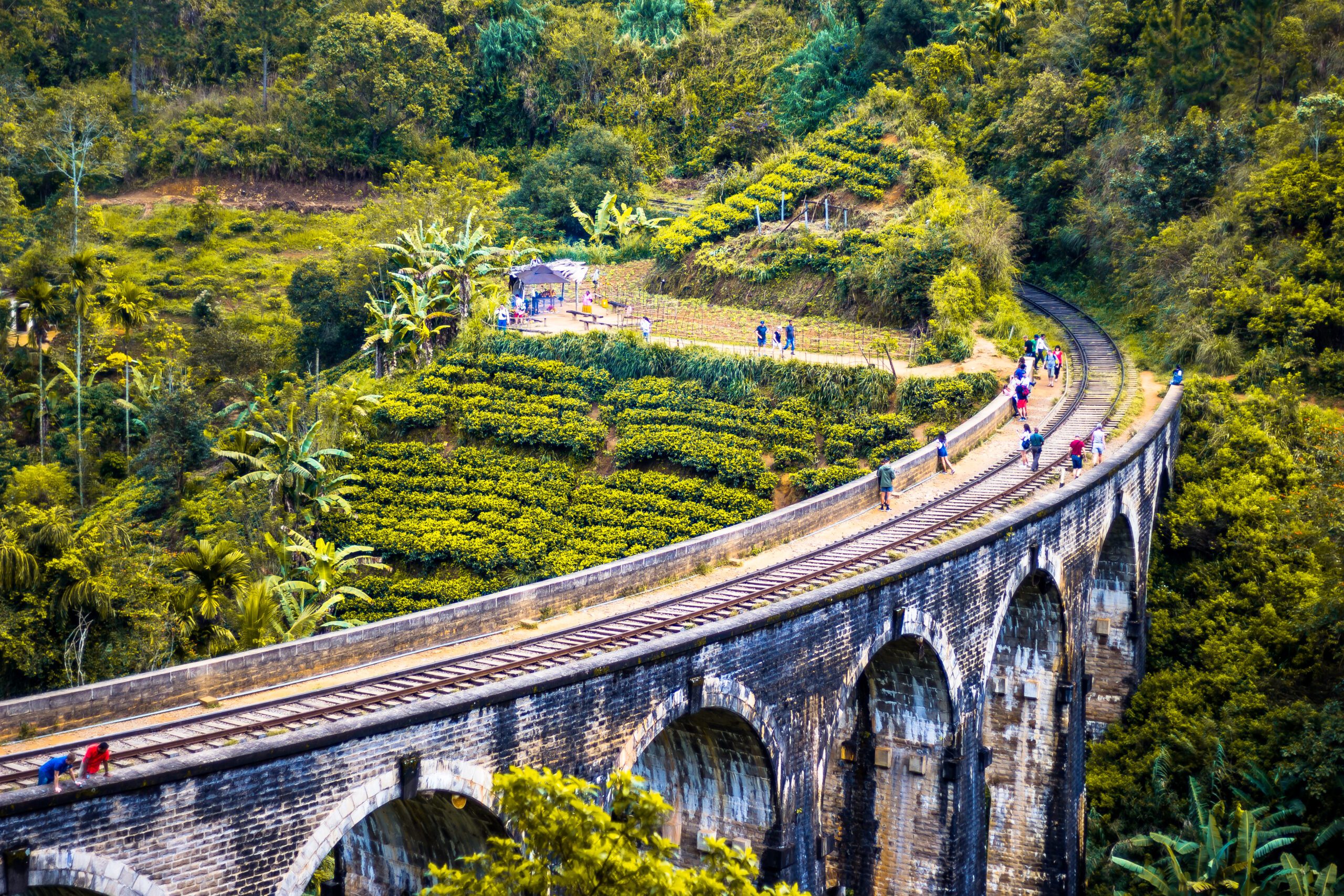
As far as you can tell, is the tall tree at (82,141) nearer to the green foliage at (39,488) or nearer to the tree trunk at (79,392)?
the tree trunk at (79,392)

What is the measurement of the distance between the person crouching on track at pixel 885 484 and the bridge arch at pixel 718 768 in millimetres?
9592

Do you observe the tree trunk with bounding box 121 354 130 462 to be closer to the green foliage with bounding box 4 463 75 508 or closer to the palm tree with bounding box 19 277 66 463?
the green foliage with bounding box 4 463 75 508

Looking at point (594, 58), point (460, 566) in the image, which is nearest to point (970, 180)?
point (594, 58)

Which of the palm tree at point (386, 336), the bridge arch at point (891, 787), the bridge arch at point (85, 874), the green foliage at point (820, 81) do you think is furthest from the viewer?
the green foliage at point (820, 81)

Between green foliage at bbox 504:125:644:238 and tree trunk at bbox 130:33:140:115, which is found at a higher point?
tree trunk at bbox 130:33:140:115

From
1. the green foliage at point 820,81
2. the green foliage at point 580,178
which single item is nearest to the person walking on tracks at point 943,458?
the green foliage at point 580,178

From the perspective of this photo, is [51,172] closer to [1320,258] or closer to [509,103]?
[509,103]

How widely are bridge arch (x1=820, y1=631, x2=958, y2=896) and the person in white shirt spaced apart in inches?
360

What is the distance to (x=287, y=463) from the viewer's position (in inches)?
1351

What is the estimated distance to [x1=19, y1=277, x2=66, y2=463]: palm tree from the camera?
4331 cm

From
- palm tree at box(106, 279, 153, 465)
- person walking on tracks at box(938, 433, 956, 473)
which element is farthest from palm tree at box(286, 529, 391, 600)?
palm tree at box(106, 279, 153, 465)

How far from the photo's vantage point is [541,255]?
51.4 m

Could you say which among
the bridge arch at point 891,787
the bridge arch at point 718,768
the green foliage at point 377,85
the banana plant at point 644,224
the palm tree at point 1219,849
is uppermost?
the green foliage at point 377,85

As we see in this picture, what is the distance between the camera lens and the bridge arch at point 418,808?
12781mm
